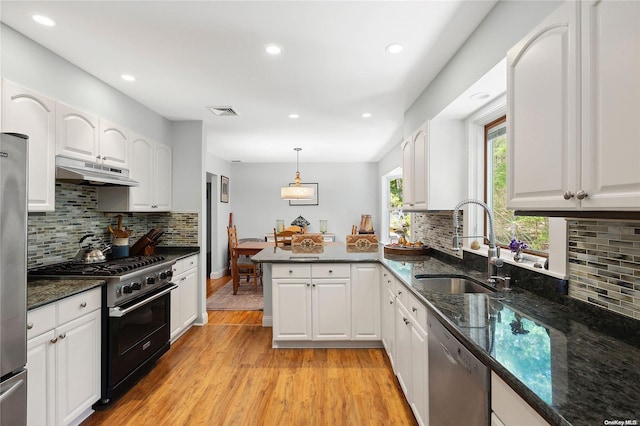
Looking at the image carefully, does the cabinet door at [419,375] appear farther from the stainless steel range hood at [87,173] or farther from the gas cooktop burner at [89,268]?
the stainless steel range hood at [87,173]

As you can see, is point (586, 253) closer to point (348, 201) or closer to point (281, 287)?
point (281, 287)

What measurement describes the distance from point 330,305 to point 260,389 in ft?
3.14

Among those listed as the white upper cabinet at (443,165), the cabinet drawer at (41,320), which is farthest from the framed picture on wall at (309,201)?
the cabinet drawer at (41,320)

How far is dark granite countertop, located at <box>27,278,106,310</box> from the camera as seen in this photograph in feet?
5.61

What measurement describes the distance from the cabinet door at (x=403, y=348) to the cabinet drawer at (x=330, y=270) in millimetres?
748

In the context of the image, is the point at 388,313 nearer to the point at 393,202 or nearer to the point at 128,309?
the point at 128,309

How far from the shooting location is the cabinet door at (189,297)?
3349mm

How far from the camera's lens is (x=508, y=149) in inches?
54.0

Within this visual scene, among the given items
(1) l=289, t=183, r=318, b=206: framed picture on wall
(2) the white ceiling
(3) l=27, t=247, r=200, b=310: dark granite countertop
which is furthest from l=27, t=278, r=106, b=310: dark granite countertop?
(1) l=289, t=183, r=318, b=206: framed picture on wall

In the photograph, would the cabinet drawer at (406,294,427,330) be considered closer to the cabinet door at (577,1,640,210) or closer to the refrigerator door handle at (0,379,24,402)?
the cabinet door at (577,1,640,210)

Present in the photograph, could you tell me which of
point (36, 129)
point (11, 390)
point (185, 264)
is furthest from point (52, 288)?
point (185, 264)

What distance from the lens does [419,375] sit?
71.3 inches

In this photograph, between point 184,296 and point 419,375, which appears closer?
point 419,375

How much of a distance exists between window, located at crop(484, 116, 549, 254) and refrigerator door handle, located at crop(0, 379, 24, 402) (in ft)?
9.04
